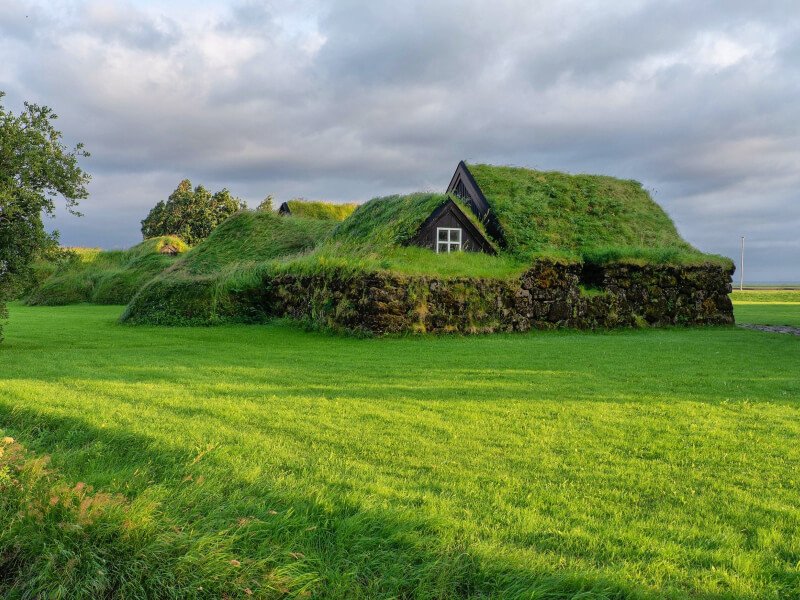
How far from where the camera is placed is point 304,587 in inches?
145

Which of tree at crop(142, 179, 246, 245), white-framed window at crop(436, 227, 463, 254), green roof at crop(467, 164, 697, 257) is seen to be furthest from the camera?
tree at crop(142, 179, 246, 245)

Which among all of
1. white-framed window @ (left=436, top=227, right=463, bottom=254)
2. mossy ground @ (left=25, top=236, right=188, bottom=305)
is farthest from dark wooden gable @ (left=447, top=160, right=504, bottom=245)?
mossy ground @ (left=25, top=236, right=188, bottom=305)

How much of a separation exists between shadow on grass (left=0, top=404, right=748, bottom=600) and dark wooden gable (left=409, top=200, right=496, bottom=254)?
825 inches

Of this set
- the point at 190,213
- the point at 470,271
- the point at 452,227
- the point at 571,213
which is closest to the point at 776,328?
the point at 571,213

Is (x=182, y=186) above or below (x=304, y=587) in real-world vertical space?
above

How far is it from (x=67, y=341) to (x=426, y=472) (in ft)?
50.9

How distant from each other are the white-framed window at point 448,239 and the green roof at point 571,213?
230cm

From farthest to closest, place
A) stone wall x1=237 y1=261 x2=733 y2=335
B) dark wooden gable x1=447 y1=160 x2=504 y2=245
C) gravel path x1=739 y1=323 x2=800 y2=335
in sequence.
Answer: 1. dark wooden gable x1=447 y1=160 x2=504 y2=245
2. gravel path x1=739 y1=323 x2=800 y2=335
3. stone wall x1=237 y1=261 x2=733 y2=335

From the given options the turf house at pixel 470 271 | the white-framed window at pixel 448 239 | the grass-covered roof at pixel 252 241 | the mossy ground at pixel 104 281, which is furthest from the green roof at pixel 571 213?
the mossy ground at pixel 104 281

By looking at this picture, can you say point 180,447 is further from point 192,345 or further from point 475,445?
point 192,345

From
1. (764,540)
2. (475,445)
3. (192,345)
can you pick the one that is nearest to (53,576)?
(475,445)

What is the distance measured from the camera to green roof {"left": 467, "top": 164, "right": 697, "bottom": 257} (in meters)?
27.6

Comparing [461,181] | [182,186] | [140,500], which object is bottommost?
[140,500]

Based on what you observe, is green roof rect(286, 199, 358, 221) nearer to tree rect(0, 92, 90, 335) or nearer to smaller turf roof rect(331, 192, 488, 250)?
smaller turf roof rect(331, 192, 488, 250)
